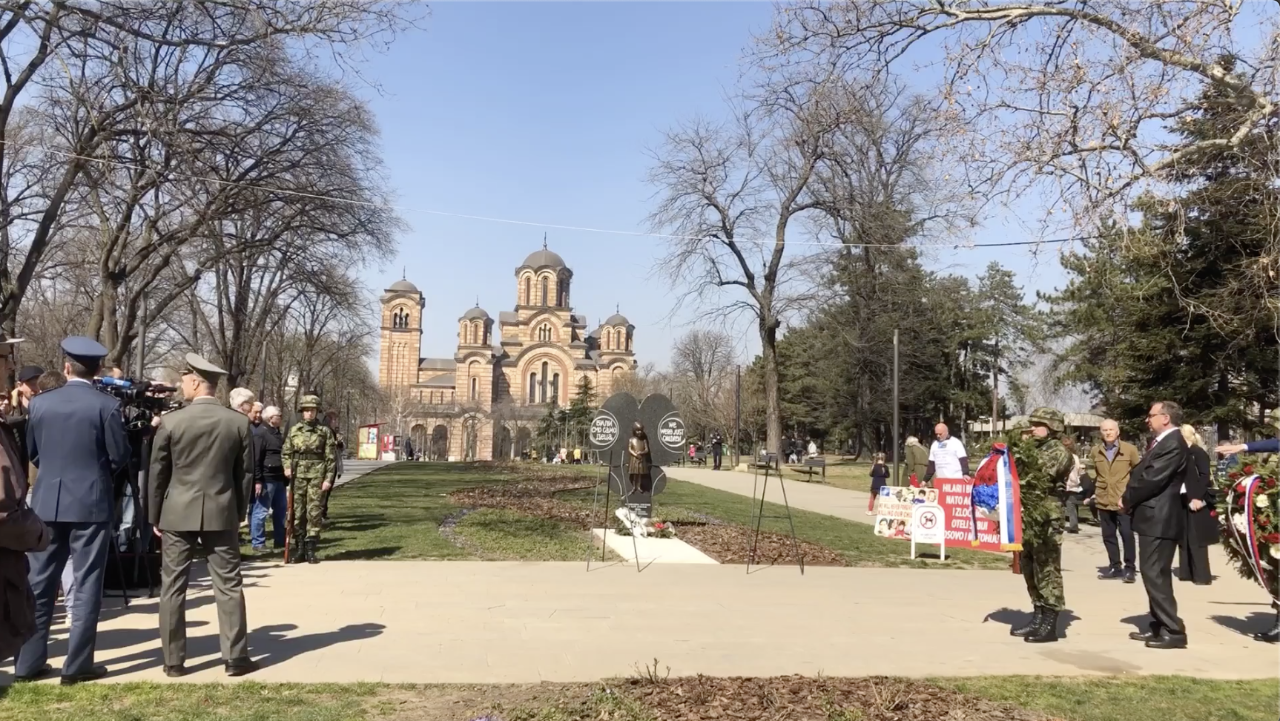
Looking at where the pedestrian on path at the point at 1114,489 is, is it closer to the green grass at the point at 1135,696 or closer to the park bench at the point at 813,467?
the green grass at the point at 1135,696

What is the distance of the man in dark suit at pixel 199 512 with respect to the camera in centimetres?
619

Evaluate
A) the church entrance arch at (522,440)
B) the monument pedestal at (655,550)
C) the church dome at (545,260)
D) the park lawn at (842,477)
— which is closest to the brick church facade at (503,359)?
the church dome at (545,260)

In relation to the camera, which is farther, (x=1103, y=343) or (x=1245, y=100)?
(x=1103, y=343)

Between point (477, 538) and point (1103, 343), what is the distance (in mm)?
38844

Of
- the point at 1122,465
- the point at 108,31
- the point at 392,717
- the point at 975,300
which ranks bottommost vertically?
the point at 392,717

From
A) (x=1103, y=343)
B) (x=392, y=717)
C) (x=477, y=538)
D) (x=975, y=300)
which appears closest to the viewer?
(x=392, y=717)

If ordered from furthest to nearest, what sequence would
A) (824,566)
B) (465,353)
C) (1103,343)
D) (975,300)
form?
(465,353), (975,300), (1103,343), (824,566)

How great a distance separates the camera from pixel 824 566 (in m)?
12.6

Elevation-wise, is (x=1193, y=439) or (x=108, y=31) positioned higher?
(x=108, y=31)

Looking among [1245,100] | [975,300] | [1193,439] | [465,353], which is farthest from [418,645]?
[465,353]

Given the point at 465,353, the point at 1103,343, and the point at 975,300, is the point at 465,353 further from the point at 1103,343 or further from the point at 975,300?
the point at 1103,343

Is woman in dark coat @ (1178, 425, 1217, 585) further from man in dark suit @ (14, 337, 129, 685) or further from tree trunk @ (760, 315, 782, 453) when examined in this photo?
tree trunk @ (760, 315, 782, 453)

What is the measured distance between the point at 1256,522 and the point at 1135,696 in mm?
3037

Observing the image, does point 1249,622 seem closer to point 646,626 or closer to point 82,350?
point 646,626
